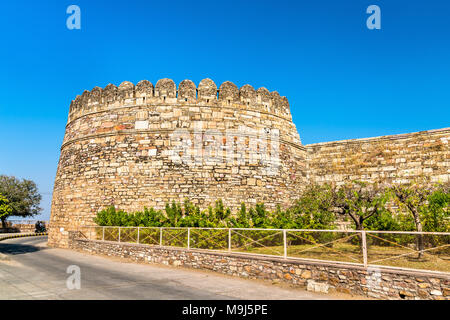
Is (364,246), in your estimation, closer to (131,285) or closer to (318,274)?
(318,274)

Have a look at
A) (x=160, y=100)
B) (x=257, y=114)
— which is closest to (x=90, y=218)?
(x=160, y=100)

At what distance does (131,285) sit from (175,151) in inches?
311

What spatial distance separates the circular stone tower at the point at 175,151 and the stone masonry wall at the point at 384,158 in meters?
1.89

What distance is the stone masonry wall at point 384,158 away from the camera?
47.1 feet

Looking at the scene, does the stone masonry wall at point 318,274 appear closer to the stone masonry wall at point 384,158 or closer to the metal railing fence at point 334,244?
the metal railing fence at point 334,244

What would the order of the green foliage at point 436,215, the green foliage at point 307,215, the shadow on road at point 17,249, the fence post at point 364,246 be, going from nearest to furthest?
the fence post at point 364,246 < the green foliage at point 307,215 < the green foliage at point 436,215 < the shadow on road at point 17,249

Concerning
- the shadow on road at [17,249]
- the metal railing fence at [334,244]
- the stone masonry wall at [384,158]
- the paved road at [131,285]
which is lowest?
the shadow on road at [17,249]

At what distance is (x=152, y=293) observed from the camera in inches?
251

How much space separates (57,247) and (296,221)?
1200cm

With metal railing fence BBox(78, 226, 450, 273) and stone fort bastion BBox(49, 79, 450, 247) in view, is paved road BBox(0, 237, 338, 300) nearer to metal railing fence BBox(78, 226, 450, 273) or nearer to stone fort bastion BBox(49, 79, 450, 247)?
metal railing fence BBox(78, 226, 450, 273)

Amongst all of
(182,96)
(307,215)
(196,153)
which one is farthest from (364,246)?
(182,96)

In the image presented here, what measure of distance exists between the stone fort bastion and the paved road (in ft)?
16.4

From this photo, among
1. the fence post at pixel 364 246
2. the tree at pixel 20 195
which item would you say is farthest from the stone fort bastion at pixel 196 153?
the tree at pixel 20 195

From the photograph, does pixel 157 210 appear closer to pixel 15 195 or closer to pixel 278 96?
pixel 278 96
